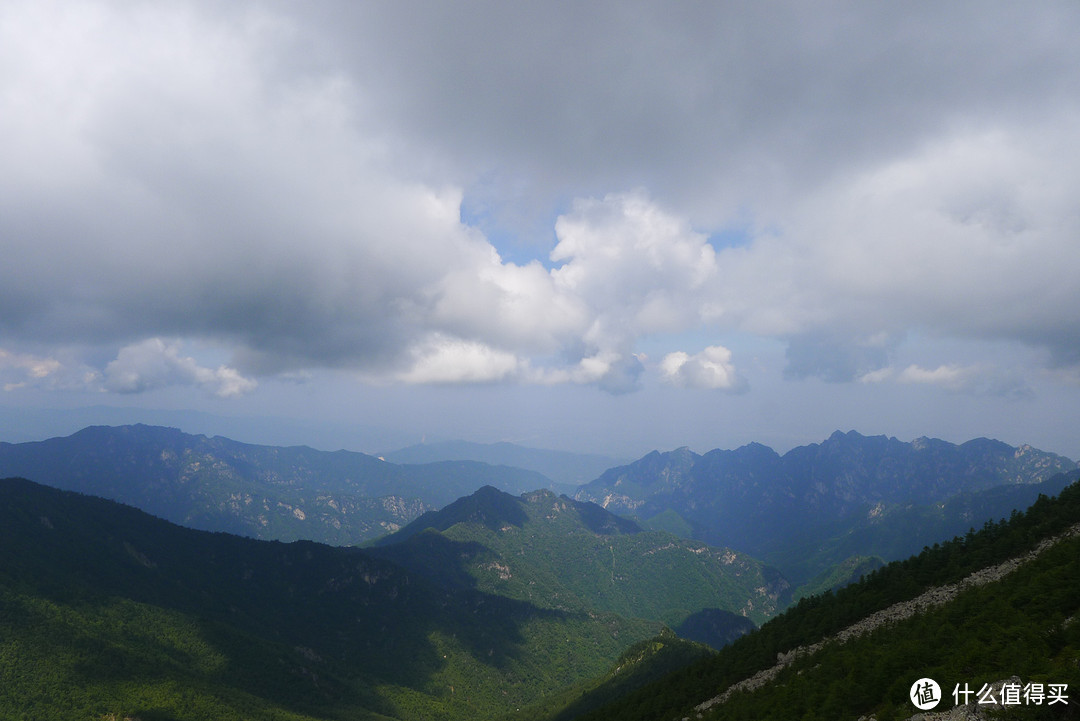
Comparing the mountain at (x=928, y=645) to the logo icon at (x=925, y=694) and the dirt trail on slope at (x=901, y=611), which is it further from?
the logo icon at (x=925, y=694)

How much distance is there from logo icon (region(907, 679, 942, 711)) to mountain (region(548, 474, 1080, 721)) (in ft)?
1.49

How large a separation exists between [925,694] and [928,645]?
1627 cm

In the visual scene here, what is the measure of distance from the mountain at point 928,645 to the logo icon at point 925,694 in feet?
1.49

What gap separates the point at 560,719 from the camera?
19938 centimetres

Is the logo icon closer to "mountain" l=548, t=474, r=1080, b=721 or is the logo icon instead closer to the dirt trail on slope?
"mountain" l=548, t=474, r=1080, b=721

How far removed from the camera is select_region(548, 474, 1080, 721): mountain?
3753 cm

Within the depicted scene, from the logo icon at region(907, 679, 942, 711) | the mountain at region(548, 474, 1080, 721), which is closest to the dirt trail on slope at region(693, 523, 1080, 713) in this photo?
the mountain at region(548, 474, 1080, 721)

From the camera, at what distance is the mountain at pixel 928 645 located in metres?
37.5

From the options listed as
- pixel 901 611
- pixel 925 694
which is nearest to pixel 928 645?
pixel 925 694

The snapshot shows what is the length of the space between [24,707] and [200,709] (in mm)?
55475

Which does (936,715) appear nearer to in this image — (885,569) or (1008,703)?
(1008,703)

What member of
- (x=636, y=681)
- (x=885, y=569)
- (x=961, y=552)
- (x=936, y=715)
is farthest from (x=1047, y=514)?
(x=636, y=681)

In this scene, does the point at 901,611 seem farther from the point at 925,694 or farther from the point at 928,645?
the point at 925,694

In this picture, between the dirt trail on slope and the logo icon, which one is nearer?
the logo icon
